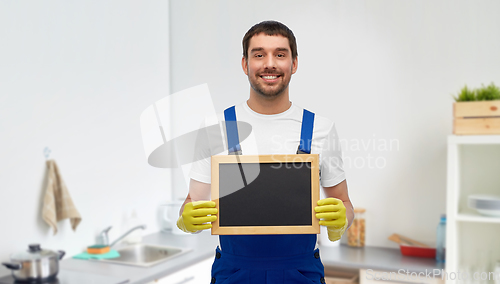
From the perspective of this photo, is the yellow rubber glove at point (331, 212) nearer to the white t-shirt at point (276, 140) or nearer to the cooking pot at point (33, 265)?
the white t-shirt at point (276, 140)

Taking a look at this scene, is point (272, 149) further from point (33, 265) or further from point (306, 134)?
point (33, 265)

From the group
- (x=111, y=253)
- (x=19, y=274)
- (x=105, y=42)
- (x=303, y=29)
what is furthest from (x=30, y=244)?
(x=303, y=29)

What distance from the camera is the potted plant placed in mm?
2018

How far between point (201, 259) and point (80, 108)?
977 millimetres

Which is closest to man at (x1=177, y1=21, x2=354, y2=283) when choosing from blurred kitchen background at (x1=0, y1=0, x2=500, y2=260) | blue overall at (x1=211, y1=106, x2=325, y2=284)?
blue overall at (x1=211, y1=106, x2=325, y2=284)

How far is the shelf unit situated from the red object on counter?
0.43ft

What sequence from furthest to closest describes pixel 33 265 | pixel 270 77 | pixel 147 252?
pixel 147 252 < pixel 33 265 < pixel 270 77

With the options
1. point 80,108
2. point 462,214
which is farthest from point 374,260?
point 80,108

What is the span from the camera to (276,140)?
1301mm

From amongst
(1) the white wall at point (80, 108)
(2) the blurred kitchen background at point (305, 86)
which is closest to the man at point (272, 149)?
(1) the white wall at point (80, 108)

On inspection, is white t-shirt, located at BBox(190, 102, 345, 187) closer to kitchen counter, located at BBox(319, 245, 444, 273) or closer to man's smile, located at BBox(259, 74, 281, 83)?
man's smile, located at BBox(259, 74, 281, 83)

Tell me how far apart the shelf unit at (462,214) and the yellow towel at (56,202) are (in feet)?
5.75

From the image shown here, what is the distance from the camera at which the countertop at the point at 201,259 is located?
1934 mm

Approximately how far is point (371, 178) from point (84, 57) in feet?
5.51
